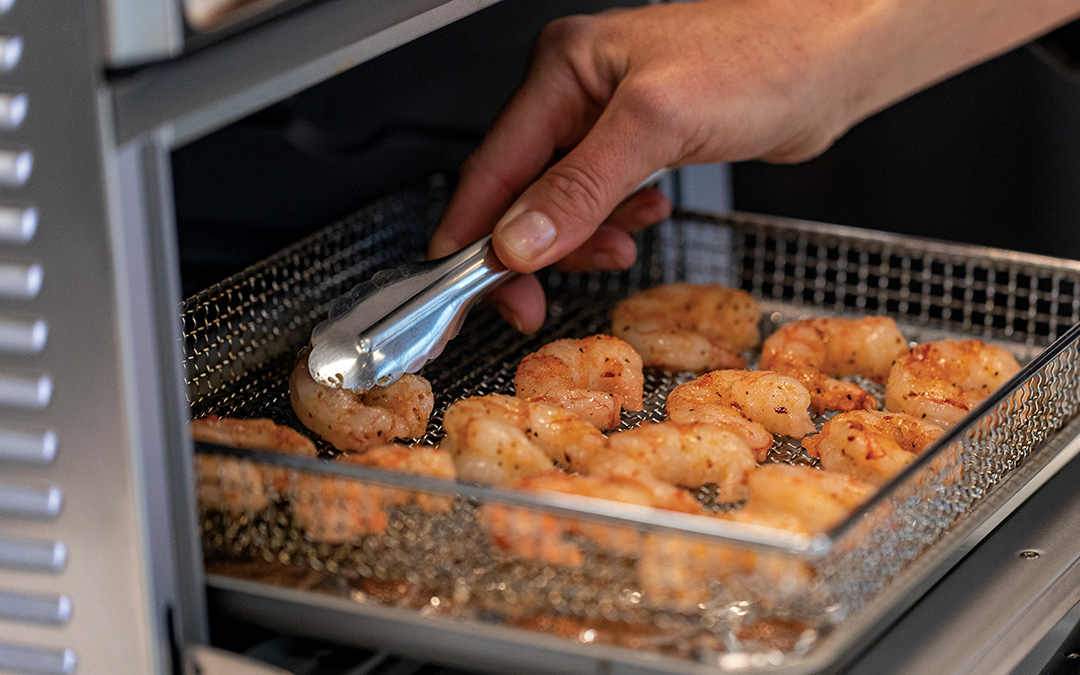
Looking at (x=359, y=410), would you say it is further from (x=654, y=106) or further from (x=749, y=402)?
(x=654, y=106)

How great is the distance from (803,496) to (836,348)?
579 millimetres

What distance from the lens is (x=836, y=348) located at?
1646mm

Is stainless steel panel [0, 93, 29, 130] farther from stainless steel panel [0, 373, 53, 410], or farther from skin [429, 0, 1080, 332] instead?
skin [429, 0, 1080, 332]

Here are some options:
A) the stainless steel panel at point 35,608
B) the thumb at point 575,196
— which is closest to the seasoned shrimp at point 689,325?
the thumb at point 575,196

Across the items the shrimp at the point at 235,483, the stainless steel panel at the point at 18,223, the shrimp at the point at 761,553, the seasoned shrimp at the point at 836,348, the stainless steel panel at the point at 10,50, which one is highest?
the seasoned shrimp at the point at 836,348

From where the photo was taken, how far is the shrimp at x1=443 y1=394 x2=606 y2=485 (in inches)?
48.1

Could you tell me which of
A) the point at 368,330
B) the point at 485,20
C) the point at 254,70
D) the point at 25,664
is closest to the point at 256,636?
the point at 25,664

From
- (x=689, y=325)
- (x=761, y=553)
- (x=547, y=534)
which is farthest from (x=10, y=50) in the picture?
(x=689, y=325)

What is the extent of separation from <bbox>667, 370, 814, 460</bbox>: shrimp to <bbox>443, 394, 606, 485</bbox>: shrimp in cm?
15

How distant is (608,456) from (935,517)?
0.32m

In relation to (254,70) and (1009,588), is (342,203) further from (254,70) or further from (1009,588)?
(1009,588)

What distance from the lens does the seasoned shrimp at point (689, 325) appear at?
1.63 metres

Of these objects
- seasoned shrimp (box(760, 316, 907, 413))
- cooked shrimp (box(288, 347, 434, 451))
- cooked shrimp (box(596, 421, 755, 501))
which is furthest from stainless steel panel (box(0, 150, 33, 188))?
seasoned shrimp (box(760, 316, 907, 413))

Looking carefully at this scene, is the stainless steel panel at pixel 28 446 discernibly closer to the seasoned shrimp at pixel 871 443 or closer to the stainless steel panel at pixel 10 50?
the stainless steel panel at pixel 10 50
